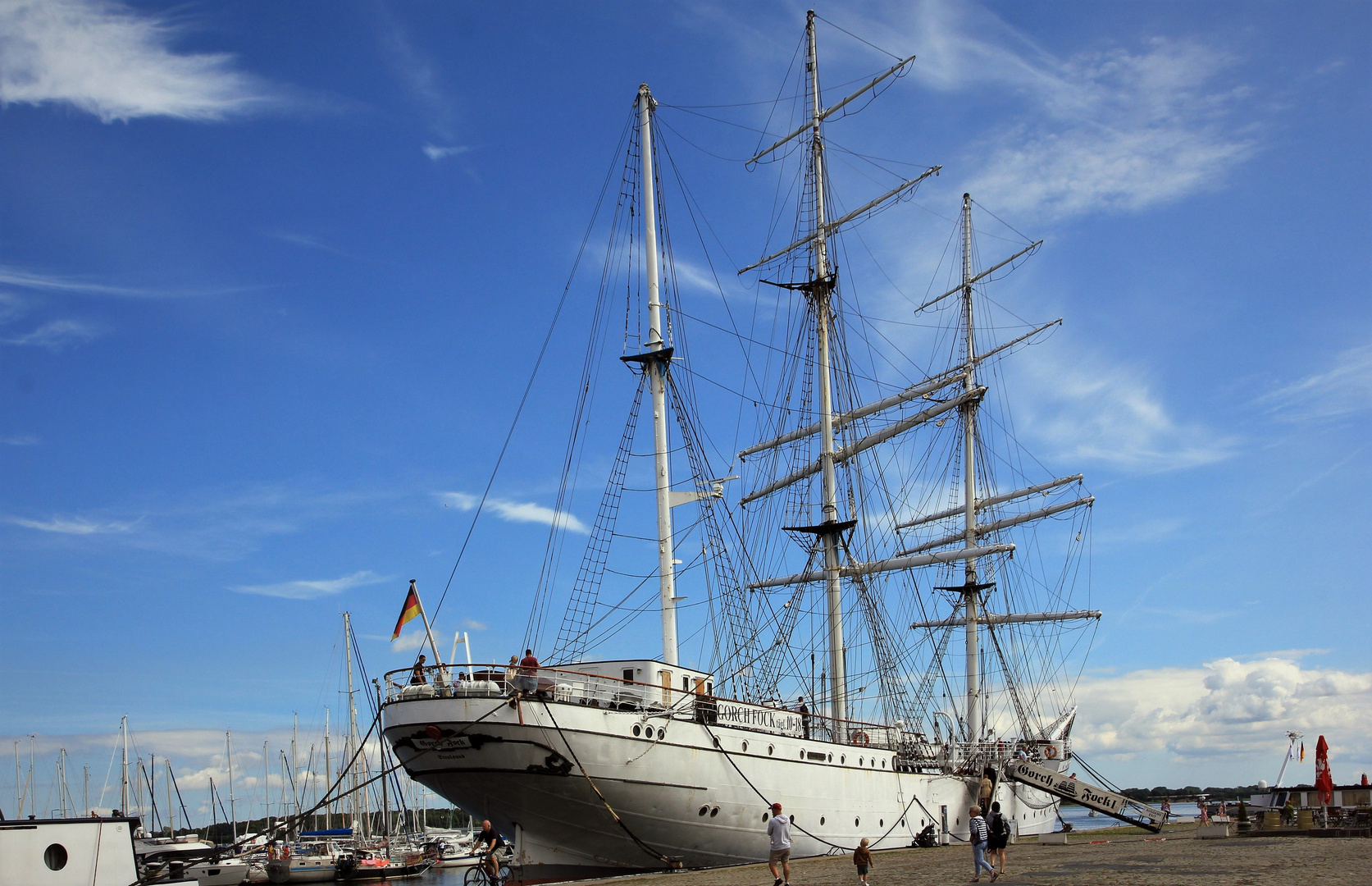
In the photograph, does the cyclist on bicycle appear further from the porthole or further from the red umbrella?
the red umbrella

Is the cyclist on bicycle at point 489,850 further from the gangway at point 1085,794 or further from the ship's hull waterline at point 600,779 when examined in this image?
the gangway at point 1085,794

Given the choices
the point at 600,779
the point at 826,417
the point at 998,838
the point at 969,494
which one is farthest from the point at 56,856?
the point at 969,494

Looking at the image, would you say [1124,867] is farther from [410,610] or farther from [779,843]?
[410,610]

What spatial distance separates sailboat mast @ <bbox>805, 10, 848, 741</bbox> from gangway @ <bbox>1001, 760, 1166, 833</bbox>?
7.07 metres

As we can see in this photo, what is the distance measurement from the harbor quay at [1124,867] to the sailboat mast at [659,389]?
7.17 metres

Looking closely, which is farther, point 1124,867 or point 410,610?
point 410,610

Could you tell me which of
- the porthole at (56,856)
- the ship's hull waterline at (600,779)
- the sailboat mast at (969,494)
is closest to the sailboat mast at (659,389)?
the ship's hull waterline at (600,779)

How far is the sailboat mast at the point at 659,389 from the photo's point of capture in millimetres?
29422

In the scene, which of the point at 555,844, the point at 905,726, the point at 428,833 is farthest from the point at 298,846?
the point at 555,844

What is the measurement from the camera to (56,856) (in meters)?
17.1

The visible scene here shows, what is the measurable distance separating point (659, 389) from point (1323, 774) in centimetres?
2420

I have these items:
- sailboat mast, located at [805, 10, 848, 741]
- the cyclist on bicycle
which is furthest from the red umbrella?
the cyclist on bicycle

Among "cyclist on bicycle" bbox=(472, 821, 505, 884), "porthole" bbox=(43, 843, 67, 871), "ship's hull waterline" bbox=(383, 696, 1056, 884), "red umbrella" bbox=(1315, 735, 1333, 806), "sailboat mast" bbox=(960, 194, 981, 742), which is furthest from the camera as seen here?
"sailboat mast" bbox=(960, 194, 981, 742)

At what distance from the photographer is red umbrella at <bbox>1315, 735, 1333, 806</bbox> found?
32469mm
